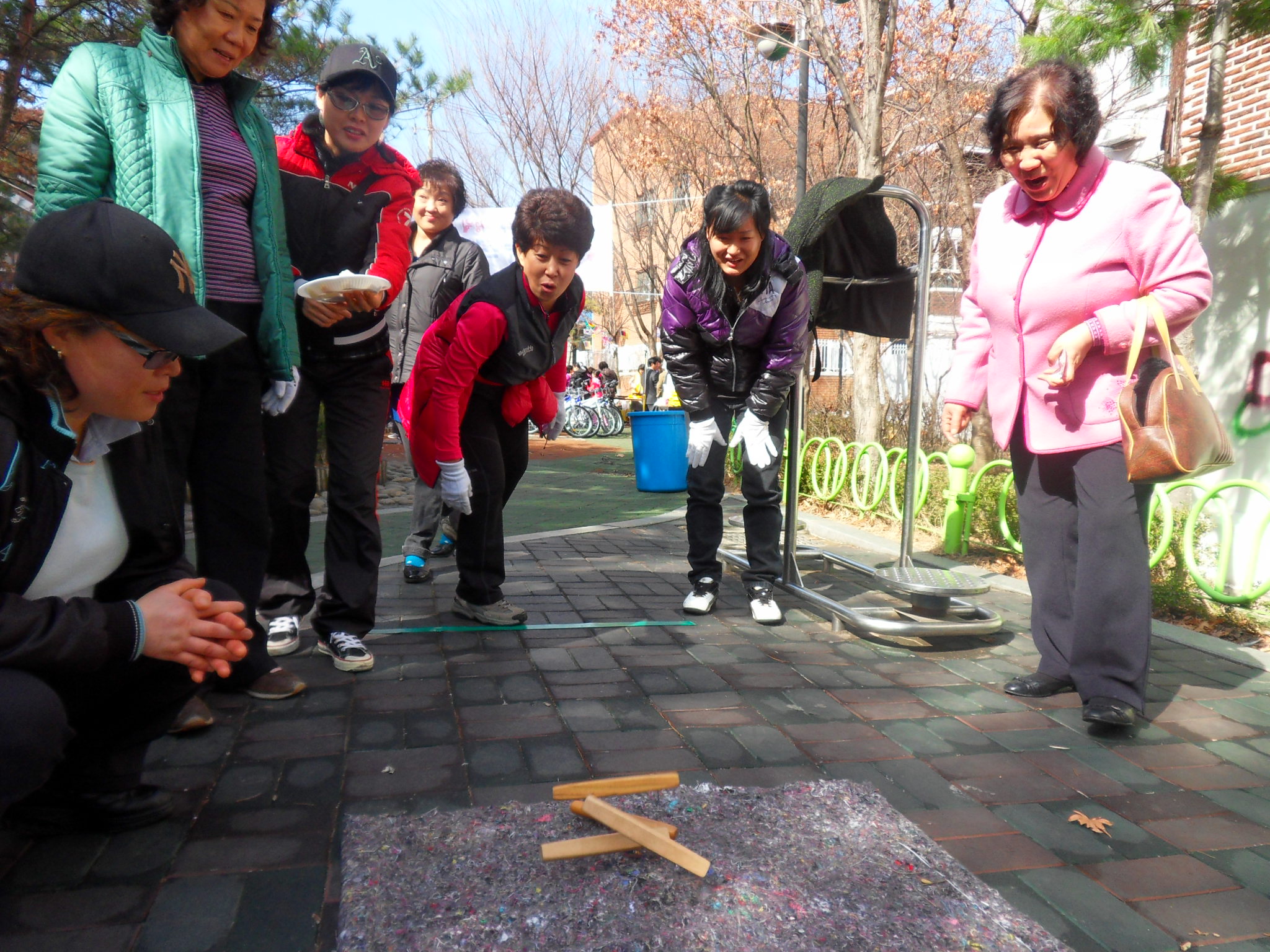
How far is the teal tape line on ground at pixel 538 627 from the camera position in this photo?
3.63 metres

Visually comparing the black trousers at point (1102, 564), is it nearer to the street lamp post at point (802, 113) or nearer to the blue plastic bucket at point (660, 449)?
the blue plastic bucket at point (660, 449)

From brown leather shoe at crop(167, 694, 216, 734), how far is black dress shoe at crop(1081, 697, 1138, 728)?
2.61 meters

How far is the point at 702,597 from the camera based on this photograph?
161 inches

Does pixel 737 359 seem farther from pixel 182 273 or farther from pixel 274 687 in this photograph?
pixel 182 273

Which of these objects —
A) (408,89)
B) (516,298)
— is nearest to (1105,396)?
(516,298)

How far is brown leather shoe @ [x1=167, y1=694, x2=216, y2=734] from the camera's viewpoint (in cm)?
250

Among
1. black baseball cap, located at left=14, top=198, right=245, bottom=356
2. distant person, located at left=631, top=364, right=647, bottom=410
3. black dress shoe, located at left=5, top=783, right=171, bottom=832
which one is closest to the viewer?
black baseball cap, located at left=14, top=198, right=245, bottom=356

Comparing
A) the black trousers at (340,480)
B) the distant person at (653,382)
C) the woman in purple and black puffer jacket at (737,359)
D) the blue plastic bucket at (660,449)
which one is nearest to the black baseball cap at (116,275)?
the black trousers at (340,480)

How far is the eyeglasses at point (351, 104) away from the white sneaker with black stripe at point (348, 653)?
5.88ft

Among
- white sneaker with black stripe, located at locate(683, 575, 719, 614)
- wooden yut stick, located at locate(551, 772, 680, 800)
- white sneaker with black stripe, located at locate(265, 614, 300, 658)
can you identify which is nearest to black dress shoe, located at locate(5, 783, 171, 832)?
wooden yut stick, located at locate(551, 772, 680, 800)

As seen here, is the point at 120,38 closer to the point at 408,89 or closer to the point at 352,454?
the point at 408,89

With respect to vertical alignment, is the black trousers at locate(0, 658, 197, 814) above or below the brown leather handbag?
below

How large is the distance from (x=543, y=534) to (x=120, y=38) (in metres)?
4.25

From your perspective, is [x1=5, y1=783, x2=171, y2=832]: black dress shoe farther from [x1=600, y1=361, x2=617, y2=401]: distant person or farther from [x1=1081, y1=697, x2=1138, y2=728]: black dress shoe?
[x1=600, y1=361, x2=617, y2=401]: distant person
